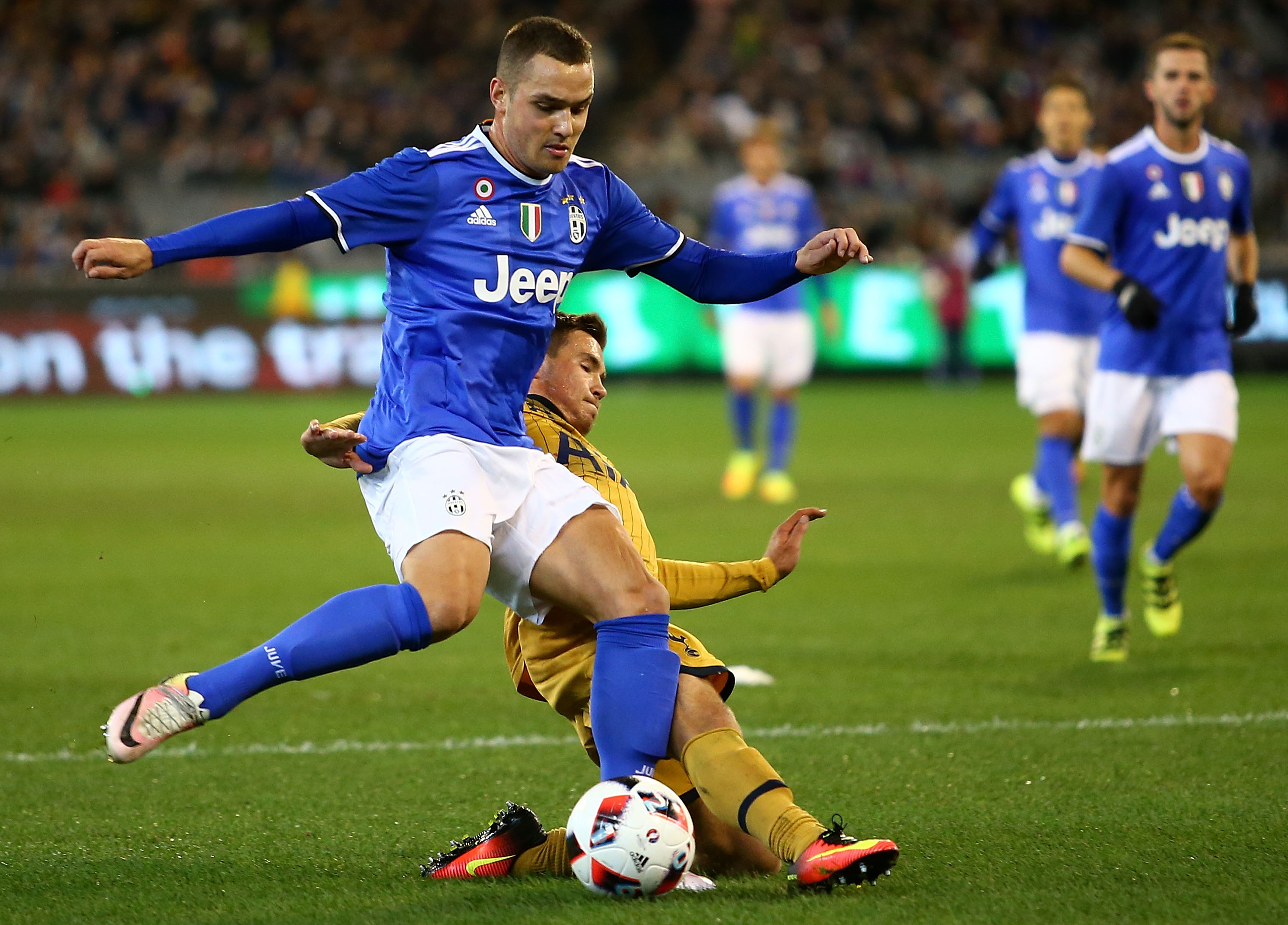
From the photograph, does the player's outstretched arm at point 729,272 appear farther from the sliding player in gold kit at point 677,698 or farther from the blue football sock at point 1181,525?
the blue football sock at point 1181,525

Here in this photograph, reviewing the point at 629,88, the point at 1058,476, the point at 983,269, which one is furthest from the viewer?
the point at 629,88

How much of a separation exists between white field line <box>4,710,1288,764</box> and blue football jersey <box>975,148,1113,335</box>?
4.16m

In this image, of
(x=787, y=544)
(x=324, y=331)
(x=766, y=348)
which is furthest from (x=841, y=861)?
(x=324, y=331)

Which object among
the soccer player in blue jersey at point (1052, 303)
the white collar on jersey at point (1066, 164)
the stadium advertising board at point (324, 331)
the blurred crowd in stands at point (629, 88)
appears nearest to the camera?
the soccer player in blue jersey at point (1052, 303)

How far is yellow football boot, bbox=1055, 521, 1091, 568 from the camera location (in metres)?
8.27

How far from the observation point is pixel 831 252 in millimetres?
3832

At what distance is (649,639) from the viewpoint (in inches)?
136

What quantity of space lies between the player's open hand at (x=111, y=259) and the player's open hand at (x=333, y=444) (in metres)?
0.48

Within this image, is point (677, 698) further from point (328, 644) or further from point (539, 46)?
point (539, 46)

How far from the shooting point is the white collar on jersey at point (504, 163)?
379 cm

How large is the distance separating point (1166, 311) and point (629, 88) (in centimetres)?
2130

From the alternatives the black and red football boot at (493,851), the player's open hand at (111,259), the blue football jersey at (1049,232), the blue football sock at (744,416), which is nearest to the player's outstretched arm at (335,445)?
the player's open hand at (111,259)

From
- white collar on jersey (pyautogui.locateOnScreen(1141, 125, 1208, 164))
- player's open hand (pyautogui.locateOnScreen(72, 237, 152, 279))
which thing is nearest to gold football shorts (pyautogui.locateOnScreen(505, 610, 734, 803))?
player's open hand (pyautogui.locateOnScreen(72, 237, 152, 279))

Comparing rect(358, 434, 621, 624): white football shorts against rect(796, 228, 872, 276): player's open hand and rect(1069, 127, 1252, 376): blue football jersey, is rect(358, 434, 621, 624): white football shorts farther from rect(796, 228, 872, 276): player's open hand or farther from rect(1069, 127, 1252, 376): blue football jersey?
rect(1069, 127, 1252, 376): blue football jersey
